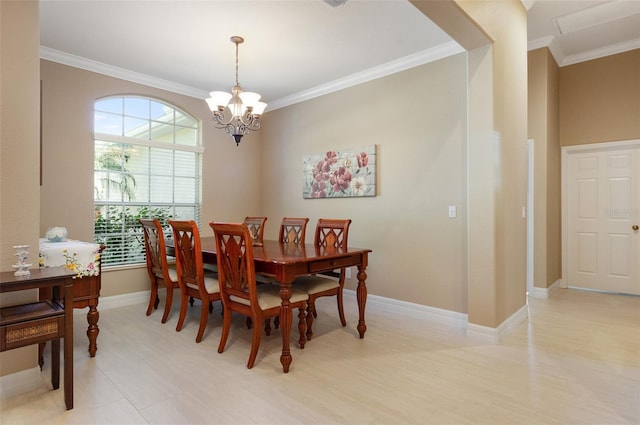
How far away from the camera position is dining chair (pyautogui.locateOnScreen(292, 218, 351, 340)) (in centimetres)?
278

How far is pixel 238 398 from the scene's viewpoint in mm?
1990

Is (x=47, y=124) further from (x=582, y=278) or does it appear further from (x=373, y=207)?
(x=582, y=278)

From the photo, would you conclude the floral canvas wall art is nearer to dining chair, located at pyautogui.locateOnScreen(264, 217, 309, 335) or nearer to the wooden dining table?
dining chair, located at pyautogui.locateOnScreen(264, 217, 309, 335)

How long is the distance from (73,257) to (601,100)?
583 centimetres

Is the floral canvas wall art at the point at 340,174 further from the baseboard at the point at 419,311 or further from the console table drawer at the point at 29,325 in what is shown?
the console table drawer at the point at 29,325

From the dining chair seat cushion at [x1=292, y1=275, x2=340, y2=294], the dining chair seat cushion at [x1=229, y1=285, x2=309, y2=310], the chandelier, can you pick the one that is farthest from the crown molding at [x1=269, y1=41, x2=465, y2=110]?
the dining chair seat cushion at [x1=229, y1=285, x2=309, y2=310]

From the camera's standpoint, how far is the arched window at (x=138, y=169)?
3955 mm

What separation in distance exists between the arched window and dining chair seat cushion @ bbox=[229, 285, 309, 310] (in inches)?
89.8

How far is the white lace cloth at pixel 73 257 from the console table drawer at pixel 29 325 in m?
0.43

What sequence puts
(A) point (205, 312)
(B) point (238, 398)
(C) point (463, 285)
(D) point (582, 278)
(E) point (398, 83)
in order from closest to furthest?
1. (B) point (238, 398)
2. (A) point (205, 312)
3. (C) point (463, 285)
4. (E) point (398, 83)
5. (D) point (582, 278)

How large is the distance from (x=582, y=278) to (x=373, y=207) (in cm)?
305

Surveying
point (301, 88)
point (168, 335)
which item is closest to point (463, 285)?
point (168, 335)

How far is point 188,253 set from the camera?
2.94 m

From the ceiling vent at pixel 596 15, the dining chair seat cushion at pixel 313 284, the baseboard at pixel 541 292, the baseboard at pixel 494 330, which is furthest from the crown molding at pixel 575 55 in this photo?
the dining chair seat cushion at pixel 313 284
